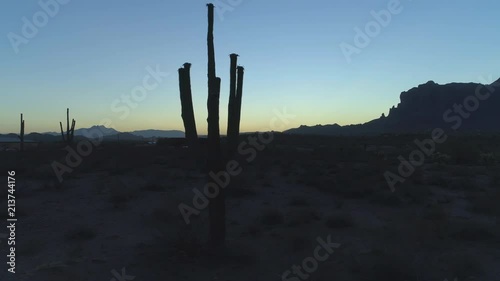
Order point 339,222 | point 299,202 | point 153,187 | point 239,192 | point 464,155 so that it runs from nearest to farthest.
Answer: point 339,222 < point 299,202 < point 239,192 < point 153,187 < point 464,155

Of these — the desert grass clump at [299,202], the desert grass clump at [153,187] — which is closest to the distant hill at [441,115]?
the desert grass clump at [153,187]

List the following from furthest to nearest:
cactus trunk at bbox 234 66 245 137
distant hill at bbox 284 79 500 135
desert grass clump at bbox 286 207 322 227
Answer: distant hill at bbox 284 79 500 135
desert grass clump at bbox 286 207 322 227
cactus trunk at bbox 234 66 245 137

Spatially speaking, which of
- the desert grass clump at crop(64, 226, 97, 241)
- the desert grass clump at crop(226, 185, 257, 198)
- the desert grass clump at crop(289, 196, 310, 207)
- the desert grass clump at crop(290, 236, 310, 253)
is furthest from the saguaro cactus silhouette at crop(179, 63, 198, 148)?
the desert grass clump at crop(226, 185, 257, 198)

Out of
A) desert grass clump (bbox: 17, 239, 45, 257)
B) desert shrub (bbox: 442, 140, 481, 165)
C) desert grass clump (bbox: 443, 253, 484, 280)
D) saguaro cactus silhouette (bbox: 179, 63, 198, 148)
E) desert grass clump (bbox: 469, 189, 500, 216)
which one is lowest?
desert grass clump (bbox: 17, 239, 45, 257)

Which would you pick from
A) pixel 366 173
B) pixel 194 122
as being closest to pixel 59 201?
pixel 194 122

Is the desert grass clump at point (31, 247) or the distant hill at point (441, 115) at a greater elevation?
the distant hill at point (441, 115)

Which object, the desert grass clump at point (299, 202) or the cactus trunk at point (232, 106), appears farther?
the desert grass clump at point (299, 202)

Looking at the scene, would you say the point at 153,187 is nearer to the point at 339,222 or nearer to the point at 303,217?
the point at 303,217

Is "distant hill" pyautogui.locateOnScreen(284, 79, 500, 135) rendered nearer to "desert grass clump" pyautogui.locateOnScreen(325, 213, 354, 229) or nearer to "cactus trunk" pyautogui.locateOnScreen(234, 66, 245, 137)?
"desert grass clump" pyautogui.locateOnScreen(325, 213, 354, 229)

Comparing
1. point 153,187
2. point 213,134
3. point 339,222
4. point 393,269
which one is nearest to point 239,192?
point 153,187

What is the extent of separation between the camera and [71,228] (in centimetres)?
1230

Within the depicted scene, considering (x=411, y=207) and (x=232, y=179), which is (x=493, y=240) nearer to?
(x=411, y=207)

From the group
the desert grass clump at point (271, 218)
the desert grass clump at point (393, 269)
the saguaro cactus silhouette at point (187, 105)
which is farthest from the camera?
the desert grass clump at point (271, 218)

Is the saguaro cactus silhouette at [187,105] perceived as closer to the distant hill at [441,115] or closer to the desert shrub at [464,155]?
the desert shrub at [464,155]
